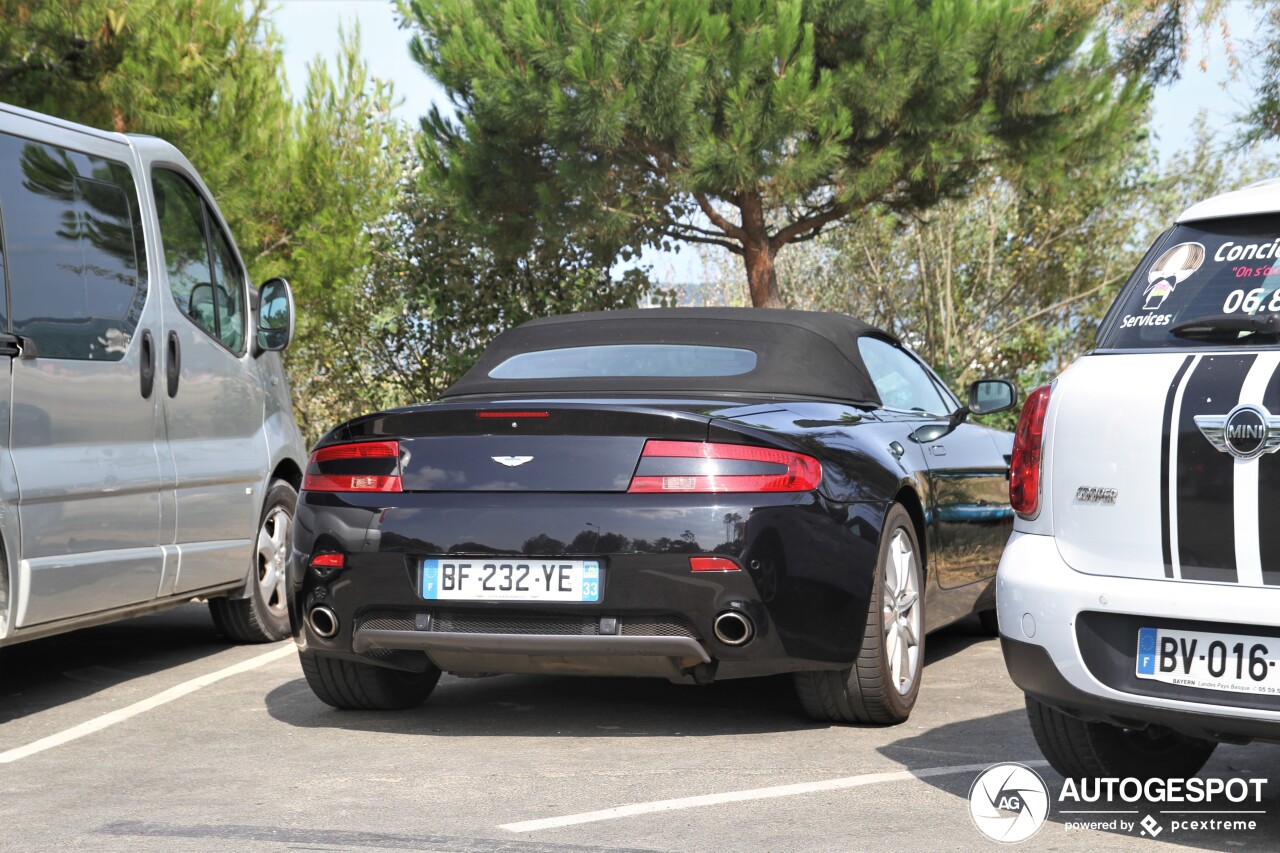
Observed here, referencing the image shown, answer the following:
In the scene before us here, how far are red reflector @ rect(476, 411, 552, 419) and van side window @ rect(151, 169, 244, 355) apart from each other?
2144 mm

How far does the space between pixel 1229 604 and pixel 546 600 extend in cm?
209

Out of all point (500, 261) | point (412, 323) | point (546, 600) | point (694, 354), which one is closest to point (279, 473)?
point (694, 354)

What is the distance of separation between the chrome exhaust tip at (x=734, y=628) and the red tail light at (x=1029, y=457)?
1040mm

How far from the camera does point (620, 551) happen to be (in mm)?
4992

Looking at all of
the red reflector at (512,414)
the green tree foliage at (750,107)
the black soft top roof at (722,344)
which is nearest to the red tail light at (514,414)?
the red reflector at (512,414)

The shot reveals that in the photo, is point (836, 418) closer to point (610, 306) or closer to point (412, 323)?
point (610, 306)

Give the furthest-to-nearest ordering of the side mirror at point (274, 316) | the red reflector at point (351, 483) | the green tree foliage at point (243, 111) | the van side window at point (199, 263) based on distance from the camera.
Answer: the green tree foliage at point (243, 111) < the side mirror at point (274, 316) < the van side window at point (199, 263) < the red reflector at point (351, 483)

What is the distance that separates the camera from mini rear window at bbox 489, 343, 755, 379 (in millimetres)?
6281

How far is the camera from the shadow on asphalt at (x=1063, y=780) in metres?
4.07

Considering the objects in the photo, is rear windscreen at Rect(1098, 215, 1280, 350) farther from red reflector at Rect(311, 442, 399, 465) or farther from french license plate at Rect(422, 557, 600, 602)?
red reflector at Rect(311, 442, 399, 465)

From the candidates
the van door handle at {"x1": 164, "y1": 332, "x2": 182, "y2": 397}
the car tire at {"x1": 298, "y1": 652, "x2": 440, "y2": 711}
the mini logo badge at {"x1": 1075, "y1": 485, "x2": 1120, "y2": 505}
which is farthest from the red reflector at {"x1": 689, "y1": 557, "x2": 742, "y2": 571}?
the van door handle at {"x1": 164, "y1": 332, "x2": 182, "y2": 397}

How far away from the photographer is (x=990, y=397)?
6.56m

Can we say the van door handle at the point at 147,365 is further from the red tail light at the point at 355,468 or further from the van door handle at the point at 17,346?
the red tail light at the point at 355,468

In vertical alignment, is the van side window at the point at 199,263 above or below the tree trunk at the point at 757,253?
below
